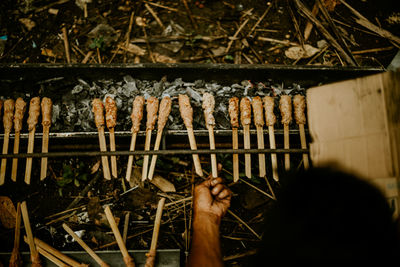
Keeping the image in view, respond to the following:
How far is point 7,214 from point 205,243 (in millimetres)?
3238

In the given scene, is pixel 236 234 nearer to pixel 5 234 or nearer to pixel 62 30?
pixel 5 234

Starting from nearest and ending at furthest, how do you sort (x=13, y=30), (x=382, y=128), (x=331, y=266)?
(x=331, y=266) → (x=382, y=128) → (x=13, y=30)

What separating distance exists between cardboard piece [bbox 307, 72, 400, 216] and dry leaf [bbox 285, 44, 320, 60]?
9.21ft

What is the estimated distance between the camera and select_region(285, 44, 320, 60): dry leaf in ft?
14.5

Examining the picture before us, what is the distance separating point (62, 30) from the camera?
4.53 meters

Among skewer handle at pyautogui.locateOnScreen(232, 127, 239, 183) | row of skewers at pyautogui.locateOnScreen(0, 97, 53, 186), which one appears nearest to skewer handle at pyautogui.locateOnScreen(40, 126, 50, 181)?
row of skewers at pyautogui.locateOnScreen(0, 97, 53, 186)

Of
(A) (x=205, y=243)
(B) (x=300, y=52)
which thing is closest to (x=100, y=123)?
(A) (x=205, y=243)

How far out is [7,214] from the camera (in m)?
3.65

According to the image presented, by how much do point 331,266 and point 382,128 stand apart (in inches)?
44.6

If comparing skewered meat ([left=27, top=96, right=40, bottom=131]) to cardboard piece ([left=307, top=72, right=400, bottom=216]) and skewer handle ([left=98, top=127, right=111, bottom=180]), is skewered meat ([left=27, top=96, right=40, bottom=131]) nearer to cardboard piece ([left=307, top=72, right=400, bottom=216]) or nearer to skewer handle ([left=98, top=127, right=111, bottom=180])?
skewer handle ([left=98, top=127, right=111, bottom=180])

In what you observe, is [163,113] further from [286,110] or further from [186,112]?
[286,110]

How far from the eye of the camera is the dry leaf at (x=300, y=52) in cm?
442

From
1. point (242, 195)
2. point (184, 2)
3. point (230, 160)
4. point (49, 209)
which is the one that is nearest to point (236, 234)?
point (242, 195)

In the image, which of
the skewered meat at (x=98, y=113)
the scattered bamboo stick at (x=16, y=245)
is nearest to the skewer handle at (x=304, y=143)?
the skewered meat at (x=98, y=113)
